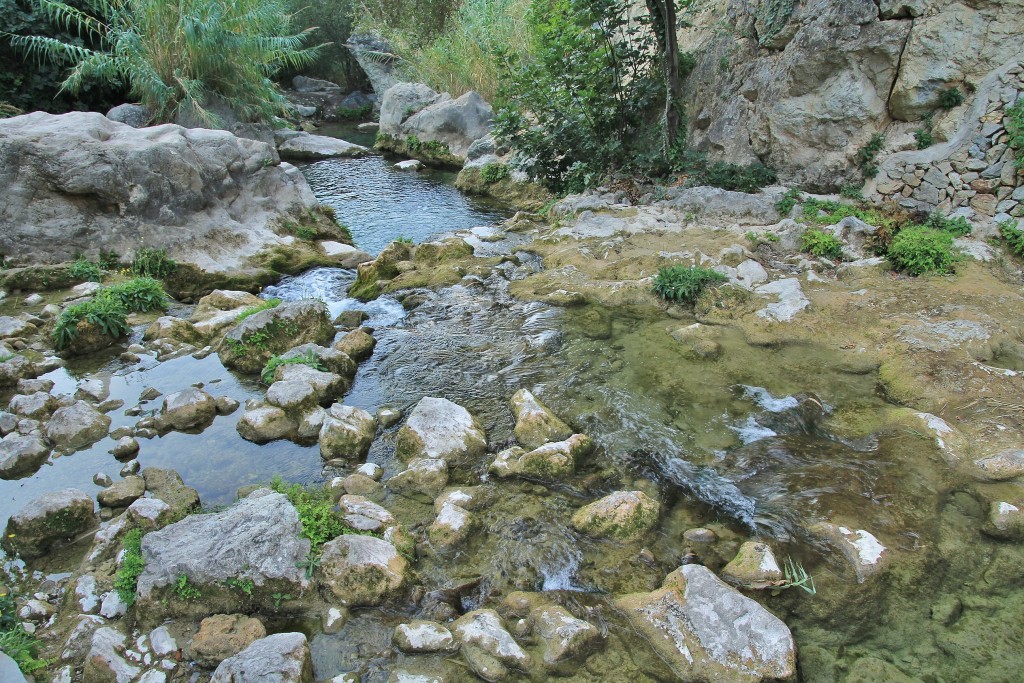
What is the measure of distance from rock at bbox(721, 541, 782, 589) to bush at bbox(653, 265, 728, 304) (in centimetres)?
443

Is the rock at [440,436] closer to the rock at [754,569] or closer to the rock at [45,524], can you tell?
the rock at [754,569]

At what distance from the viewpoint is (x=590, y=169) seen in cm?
1329

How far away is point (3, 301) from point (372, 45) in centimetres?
2812

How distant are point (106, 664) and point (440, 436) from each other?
2837mm

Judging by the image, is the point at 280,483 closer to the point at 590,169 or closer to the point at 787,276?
the point at 787,276

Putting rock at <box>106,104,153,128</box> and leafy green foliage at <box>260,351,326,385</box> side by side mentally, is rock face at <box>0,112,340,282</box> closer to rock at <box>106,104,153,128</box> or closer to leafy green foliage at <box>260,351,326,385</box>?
leafy green foliage at <box>260,351,326,385</box>

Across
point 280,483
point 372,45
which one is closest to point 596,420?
point 280,483

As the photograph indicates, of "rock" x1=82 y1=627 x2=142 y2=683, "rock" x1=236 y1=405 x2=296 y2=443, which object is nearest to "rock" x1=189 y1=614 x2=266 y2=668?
"rock" x1=82 y1=627 x2=142 y2=683

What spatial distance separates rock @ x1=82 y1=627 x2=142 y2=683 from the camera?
11.6 ft

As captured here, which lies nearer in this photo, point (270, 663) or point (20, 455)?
point (270, 663)

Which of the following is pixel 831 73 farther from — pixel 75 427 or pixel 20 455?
pixel 20 455

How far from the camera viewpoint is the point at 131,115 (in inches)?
659

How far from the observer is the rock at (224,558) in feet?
13.1

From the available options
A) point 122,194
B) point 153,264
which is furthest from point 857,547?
point 122,194
